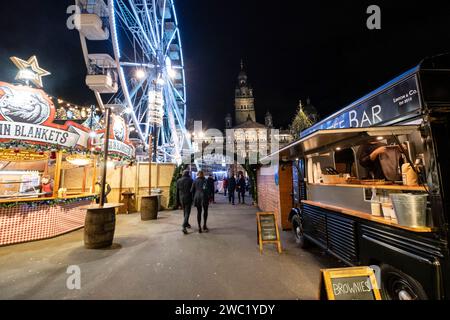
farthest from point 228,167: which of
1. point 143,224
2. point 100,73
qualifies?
point 143,224

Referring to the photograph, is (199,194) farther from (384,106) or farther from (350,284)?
(384,106)

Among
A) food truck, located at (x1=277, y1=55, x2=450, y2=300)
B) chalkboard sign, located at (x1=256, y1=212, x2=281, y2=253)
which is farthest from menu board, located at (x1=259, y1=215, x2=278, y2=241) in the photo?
food truck, located at (x1=277, y1=55, x2=450, y2=300)

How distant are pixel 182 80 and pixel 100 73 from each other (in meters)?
10.2

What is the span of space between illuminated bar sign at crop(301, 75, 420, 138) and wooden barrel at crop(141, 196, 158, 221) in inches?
290

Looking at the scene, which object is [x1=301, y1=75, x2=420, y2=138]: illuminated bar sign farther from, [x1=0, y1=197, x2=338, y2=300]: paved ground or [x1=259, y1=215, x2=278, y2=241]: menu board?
[x1=0, y1=197, x2=338, y2=300]: paved ground

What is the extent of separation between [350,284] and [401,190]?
180 cm

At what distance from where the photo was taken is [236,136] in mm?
59906

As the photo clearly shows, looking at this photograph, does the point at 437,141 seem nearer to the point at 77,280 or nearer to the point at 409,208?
the point at 409,208

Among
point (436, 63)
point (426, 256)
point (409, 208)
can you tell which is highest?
point (436, 63)

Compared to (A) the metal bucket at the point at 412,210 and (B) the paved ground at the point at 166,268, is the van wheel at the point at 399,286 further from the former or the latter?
(B) the paved ground at the point at 166,268

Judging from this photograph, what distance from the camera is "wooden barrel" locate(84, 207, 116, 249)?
4746mm
